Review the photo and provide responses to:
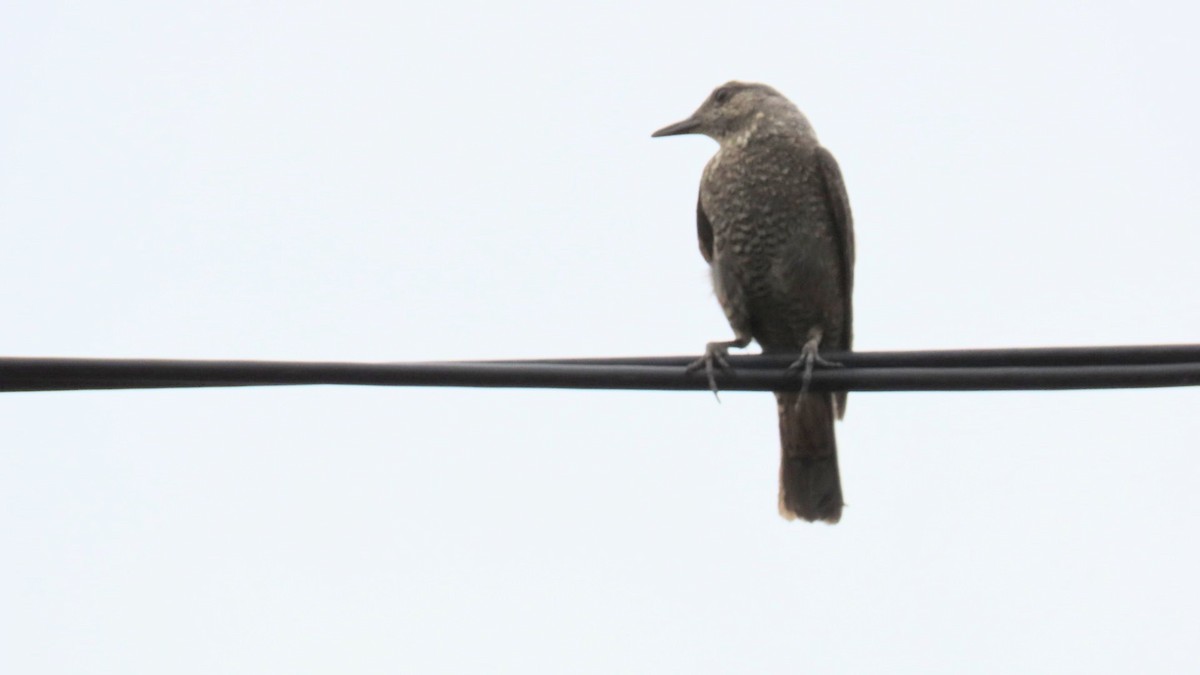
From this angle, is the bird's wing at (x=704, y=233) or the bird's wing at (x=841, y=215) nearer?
the bird's wing at (x=841, y=215)

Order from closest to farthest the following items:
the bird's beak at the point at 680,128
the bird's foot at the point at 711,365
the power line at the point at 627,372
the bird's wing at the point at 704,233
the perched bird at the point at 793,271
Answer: the power line at the point at 627,372
the bird's foot at the point at 711,365
the perched bird at the point at 793,271
the bird's wing at the point at 704,233
the bird's beak at the point at 680,128

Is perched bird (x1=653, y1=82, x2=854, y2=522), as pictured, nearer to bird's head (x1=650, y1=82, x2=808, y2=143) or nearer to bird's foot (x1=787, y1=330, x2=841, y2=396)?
bird's head (x1=650, y1=82, x2=808, y2=143)

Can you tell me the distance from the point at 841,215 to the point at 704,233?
639 mm

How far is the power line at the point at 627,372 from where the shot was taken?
3643mm

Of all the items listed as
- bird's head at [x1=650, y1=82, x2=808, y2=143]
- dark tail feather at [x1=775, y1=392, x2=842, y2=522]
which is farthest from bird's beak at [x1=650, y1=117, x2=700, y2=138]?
dark tail feather at [x1=775, y1=392, x2=842, y2=522]

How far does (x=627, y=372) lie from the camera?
3.95 m

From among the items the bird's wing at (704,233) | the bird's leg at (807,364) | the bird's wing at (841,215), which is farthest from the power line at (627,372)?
the bird's wing at (704,233)

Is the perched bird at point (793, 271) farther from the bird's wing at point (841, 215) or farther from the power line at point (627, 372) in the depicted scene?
the power line at point (627, 372)

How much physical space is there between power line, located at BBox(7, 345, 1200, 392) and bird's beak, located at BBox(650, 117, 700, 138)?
12.0 ft

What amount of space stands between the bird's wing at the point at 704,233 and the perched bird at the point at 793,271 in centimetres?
14

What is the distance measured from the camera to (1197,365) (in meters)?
3.82

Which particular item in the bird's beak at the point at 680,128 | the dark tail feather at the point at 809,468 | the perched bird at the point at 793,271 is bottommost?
the dark tail feather at the point at 809,468

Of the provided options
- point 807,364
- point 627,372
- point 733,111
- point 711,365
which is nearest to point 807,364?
point 807,364

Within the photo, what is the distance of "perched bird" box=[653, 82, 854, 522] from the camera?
22.1 ft
